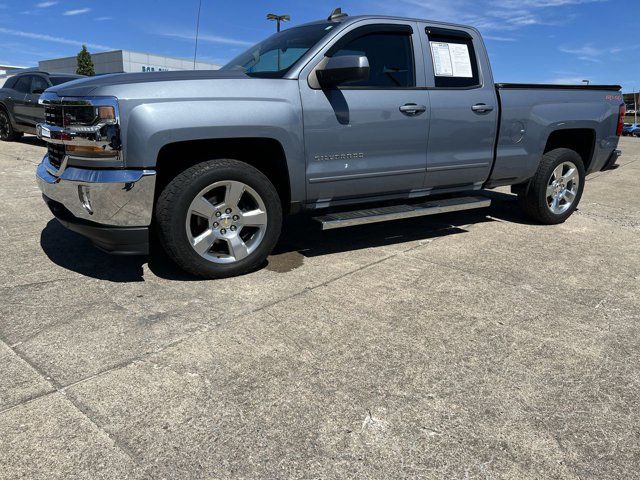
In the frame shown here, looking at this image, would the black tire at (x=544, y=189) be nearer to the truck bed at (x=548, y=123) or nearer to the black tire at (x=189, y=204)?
the truck bed at (x=548, y=123)

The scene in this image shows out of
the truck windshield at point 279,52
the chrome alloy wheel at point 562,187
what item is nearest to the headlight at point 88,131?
the truck windshield at point 279,52

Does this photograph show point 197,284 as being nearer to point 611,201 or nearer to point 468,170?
point 468,170

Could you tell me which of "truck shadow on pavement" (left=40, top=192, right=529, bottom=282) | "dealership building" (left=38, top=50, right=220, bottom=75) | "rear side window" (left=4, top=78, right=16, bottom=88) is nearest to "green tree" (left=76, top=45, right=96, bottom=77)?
"dealership building" (left=38, top=50, right=220, bottom=75)

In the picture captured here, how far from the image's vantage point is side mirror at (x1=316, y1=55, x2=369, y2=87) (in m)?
3.70

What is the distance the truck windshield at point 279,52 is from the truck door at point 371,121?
22 centimetres

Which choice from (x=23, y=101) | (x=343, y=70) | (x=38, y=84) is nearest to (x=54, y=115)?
(x=343, y=70)

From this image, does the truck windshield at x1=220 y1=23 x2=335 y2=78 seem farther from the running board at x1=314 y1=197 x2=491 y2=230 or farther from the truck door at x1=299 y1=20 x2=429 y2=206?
the running board at x1=314 y1=197 x2=491 y2=230

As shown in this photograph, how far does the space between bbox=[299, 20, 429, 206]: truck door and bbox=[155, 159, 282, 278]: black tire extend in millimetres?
415

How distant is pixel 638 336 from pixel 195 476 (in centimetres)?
265

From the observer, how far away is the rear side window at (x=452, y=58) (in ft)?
15.4

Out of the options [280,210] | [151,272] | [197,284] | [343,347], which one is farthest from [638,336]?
[151,272]

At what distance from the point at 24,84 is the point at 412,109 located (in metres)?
10.3

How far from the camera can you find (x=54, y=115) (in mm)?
3570

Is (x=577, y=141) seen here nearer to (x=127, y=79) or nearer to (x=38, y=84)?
(x=127, y=79)
